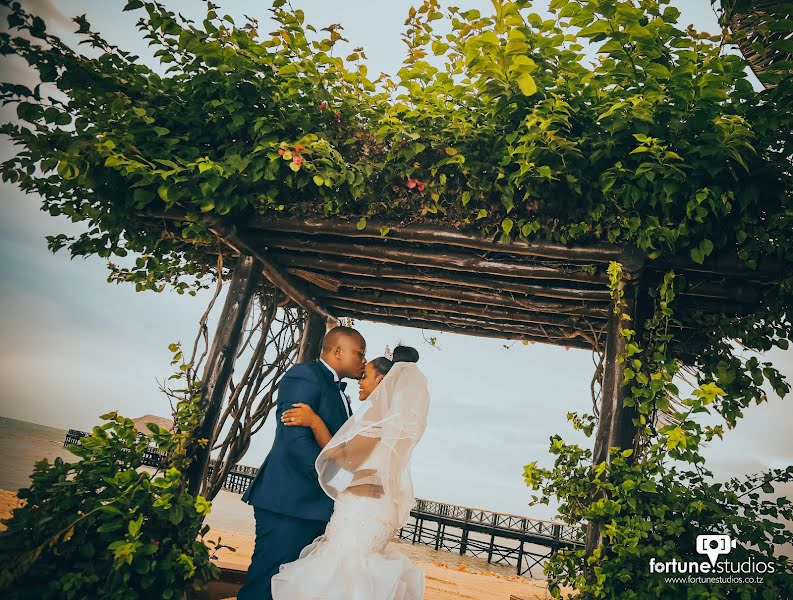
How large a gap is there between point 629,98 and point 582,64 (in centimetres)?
63

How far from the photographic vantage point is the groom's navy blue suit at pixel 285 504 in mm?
3352

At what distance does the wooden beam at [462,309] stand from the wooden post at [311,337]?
19.2 inches

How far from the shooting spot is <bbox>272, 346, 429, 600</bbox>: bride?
309 cm

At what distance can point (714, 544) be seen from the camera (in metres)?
3.14

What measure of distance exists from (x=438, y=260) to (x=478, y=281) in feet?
1.86

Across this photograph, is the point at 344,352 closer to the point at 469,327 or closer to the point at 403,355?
the point at 403,355

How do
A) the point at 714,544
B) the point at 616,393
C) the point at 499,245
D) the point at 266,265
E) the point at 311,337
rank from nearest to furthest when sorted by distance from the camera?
the point at 714,544, the point at 616,393, the point at 499,245, the point at 266,265, the point at 311,337

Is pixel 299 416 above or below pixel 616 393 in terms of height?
below

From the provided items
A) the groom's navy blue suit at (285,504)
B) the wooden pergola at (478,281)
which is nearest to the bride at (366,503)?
the groom's navy blue suit at (285,504)

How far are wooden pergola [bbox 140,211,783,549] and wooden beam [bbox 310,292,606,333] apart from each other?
1cm

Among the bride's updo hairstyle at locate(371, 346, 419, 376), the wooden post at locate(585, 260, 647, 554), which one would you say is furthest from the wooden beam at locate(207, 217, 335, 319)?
the wooden post at locate(585, 260, 647, 554)

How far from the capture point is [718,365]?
3.88 meters

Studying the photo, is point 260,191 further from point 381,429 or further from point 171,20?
point 381,429

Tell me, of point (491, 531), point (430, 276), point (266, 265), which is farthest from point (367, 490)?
point (491, 531)
